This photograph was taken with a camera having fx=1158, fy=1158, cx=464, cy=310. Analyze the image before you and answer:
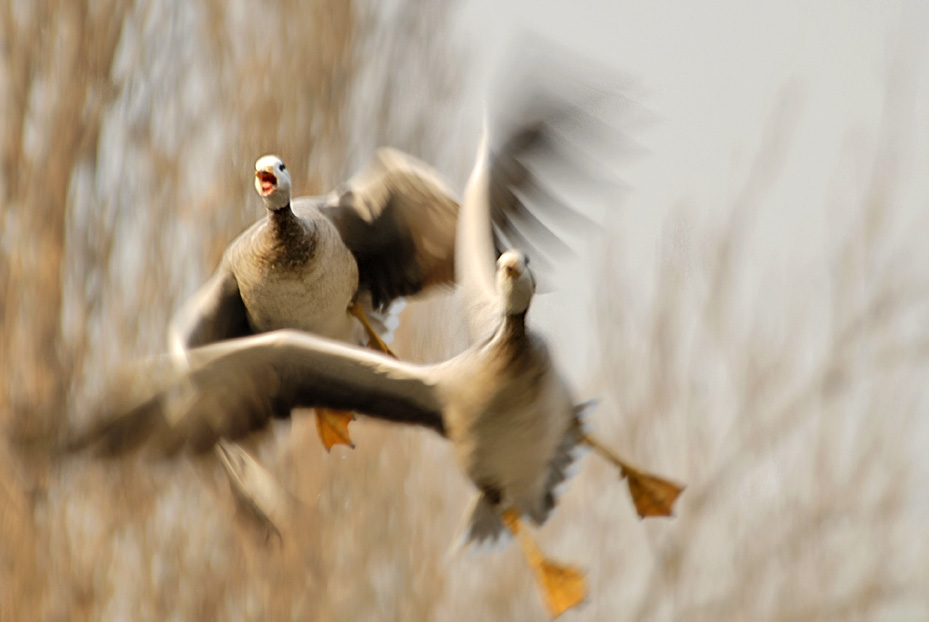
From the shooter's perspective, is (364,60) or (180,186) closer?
(180,186)

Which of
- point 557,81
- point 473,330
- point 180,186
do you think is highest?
point 557,81

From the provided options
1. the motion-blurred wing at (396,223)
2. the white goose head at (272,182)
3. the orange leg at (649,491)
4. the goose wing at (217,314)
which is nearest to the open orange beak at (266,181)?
the white goose head at (272,182)

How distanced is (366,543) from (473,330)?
2.65 meters

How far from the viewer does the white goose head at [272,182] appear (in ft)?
5.26

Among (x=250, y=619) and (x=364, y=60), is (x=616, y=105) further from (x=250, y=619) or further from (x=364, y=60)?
(x=250, y=619)

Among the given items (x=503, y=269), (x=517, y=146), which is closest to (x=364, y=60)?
(x=517, y=146)

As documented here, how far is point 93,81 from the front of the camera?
352cm

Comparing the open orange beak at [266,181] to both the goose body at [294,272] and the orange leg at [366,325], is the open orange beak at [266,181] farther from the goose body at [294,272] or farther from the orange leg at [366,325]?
the orange leg at [366,325]

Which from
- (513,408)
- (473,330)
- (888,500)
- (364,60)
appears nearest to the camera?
(513,408)

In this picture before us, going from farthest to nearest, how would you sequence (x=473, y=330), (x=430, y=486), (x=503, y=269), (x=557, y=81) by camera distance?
(x=430, y=486)
(x=557, y=81)
(x=473, y=330)
(x=503, y=269)

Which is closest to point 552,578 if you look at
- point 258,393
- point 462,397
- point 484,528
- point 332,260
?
point 484,528

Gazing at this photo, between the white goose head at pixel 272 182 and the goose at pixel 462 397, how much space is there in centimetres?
26

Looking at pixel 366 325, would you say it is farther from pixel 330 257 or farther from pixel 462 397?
pixel 462 397

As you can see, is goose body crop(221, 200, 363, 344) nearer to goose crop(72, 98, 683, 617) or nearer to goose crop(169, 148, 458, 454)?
goose crop(169, 148, 458, 454)
